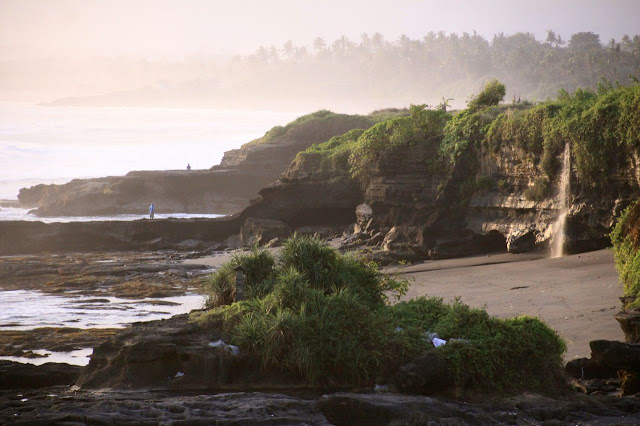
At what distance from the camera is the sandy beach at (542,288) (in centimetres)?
1914

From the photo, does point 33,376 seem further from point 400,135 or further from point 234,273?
point 400,135

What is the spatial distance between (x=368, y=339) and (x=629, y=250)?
897 cm

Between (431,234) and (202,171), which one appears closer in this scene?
(431,234)

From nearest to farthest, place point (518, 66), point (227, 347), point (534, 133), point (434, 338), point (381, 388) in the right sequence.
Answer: point (381, 388), point (227, 347), point (434, 338), point (534, 133), point (518, 66)

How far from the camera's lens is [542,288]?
24625 millimetres

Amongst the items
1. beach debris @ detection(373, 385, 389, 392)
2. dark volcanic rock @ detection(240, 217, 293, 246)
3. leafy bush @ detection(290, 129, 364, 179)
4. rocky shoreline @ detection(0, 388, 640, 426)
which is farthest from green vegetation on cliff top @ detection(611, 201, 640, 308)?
leafy bush @ detection(290, 129, 364, 179)

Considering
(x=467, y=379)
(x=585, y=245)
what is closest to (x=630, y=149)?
(x=585, y=245)

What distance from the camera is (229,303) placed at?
56.7ft

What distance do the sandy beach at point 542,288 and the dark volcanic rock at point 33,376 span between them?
25.7 ft

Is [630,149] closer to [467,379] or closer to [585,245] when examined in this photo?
[585,245]

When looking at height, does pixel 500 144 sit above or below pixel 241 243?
above

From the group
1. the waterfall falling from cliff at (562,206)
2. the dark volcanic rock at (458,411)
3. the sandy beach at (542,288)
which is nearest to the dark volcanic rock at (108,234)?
the sandy beach at (542,288)

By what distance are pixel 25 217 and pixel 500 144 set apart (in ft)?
164

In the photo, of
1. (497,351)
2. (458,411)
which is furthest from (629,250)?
(458,411)
